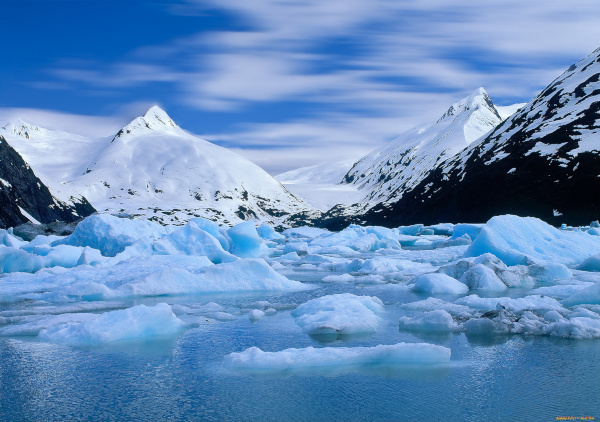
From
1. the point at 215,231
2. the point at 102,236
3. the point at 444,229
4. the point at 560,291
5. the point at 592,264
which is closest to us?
the point at 560,291

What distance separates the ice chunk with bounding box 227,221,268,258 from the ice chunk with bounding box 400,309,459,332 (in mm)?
22663

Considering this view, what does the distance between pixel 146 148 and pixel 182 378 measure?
145m

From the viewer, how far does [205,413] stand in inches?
269

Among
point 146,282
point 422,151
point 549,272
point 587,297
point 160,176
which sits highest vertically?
point 422,151

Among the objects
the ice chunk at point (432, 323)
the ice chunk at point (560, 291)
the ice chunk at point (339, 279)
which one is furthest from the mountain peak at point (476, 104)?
the ice chunk at point (432, 323)

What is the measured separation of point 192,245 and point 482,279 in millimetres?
16052

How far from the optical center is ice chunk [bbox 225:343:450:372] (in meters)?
8.72


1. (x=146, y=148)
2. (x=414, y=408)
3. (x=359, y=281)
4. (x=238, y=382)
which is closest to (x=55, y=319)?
(x=238, y=382)

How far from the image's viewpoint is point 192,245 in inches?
1118

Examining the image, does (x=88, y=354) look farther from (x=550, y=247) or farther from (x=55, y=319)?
(x=550, y=247)

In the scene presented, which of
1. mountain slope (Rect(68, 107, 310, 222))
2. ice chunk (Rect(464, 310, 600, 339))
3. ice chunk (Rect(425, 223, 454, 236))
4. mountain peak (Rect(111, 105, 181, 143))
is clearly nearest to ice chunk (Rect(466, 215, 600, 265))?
ice chunk (Rect(464, 310, 600, 339))

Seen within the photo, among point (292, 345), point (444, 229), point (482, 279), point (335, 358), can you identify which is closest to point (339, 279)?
point (482, 279)

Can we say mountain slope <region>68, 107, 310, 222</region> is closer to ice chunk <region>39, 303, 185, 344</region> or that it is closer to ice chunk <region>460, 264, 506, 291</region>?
ice chunk <region>460, 264, 506, 291</region>

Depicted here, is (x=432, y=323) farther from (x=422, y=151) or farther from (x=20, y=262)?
(x=422, y=151)
